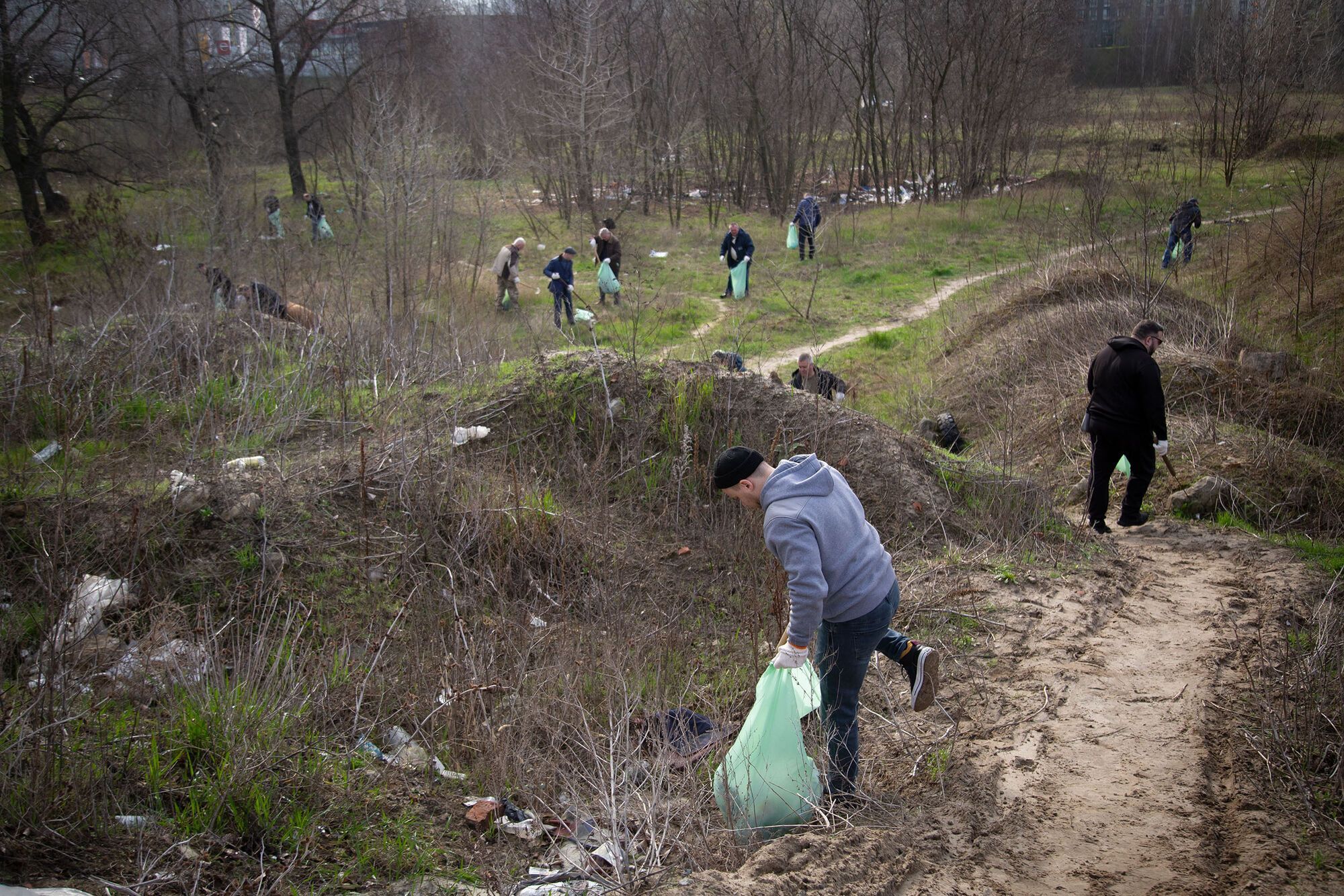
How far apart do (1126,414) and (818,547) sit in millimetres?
4109

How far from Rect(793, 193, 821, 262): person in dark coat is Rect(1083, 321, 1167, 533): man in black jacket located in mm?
11239

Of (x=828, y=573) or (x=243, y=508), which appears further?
(x=243, y=508)

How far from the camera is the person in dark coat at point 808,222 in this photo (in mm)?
17328

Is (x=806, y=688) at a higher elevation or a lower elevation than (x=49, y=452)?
lower

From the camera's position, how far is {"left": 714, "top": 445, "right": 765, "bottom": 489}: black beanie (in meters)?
3.32

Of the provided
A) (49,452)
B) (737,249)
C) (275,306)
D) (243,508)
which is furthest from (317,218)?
(243,508)

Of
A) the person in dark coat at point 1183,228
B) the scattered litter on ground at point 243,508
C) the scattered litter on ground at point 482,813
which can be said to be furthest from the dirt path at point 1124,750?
the person in dark coat at point 1183,228

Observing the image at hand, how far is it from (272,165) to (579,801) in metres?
28.9

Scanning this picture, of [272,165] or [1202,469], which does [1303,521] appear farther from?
[272,165]

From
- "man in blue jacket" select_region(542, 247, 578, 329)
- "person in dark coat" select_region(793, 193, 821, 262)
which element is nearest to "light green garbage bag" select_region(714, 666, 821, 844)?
"man in blue jacket" select_region(542, 247, 578, 329)

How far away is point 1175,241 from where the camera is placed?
48.2 feet

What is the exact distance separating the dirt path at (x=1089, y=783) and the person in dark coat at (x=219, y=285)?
921 centimetres

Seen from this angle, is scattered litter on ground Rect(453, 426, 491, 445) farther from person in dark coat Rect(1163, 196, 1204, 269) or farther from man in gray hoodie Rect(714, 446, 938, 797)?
person in dark coat Rect(1163, 196, 1204, 269)

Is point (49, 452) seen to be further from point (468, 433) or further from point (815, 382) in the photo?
point (815, 382)
